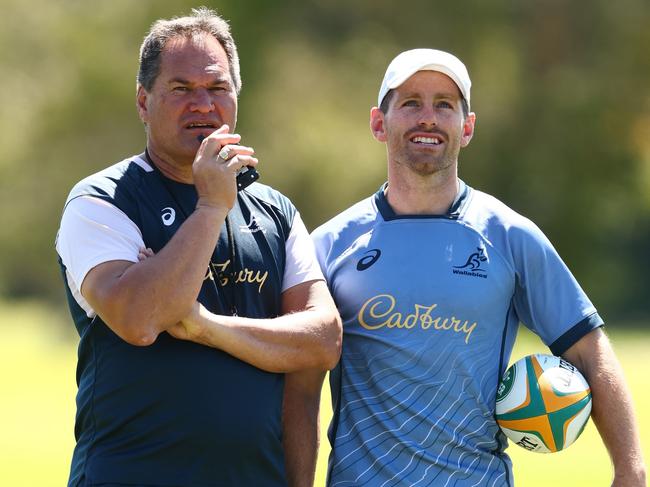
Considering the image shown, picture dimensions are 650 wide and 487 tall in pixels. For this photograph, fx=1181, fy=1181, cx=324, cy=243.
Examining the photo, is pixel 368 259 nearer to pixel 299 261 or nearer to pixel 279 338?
pixel 299 261

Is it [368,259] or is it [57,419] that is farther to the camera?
[57,419]

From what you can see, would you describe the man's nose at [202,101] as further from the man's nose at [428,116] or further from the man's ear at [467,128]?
the man's ear at [467,128]

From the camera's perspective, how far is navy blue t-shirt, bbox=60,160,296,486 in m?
4.75

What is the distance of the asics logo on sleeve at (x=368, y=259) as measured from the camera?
216 inches

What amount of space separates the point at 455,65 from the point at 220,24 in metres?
1.11

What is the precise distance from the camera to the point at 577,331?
5387 mm

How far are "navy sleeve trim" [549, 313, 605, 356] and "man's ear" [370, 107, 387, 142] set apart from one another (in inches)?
49.3

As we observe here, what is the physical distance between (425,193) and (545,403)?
111cm

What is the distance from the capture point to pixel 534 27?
3509 cm

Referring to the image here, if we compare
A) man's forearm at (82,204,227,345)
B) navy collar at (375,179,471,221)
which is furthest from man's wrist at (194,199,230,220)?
navy collar at (375,179,471,221)

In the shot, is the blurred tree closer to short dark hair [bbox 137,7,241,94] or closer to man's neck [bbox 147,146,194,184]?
short dark hair [bbox 137,7,241,94]

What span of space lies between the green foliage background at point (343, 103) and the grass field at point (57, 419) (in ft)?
1.72

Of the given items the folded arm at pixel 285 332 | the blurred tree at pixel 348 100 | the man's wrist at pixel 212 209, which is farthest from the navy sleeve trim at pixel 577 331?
the blurred tree at pixel 348 100

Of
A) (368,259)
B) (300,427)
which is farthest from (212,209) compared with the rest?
(300,427)
